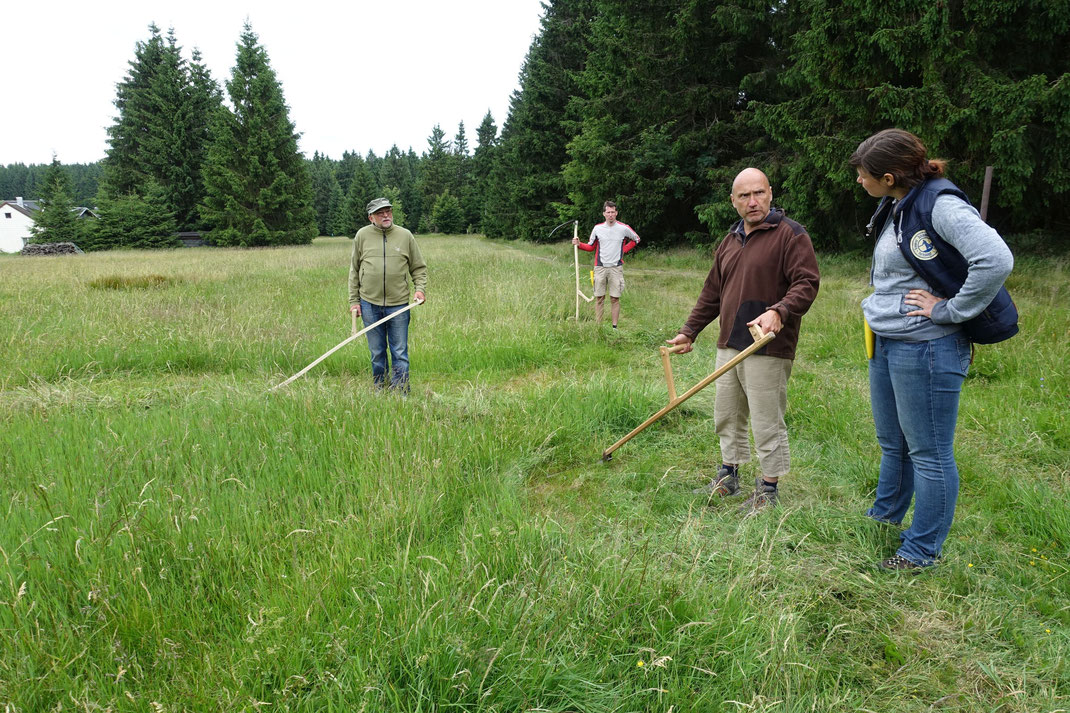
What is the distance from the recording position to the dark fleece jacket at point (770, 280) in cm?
329

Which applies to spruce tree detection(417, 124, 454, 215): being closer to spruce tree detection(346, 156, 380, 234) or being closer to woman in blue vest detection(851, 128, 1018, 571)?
spruce tree detection(346, 156, 380, 234)

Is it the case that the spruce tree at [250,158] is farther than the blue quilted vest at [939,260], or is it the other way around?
the spruce tree at [250,158]

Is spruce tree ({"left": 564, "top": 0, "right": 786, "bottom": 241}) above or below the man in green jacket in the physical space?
above

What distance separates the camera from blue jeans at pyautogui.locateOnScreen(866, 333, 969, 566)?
8.93 feet

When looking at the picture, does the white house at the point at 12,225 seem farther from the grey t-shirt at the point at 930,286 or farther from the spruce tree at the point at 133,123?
the grey t-shirt at the point at 930,286

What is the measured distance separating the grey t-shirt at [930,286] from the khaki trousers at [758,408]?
0.65m

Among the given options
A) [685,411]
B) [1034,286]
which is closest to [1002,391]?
[685,411]

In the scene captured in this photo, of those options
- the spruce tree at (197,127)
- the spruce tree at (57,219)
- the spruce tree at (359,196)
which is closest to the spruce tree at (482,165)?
the spruce tree at (359,196)

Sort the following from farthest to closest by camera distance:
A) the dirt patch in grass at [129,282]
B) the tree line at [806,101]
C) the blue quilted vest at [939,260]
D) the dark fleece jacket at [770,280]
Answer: the dirt patch in grass at [129,282] < the tree line at [806,101] < the dark fleece jacket at [770,280] < the blue quilted vest at [939,260]

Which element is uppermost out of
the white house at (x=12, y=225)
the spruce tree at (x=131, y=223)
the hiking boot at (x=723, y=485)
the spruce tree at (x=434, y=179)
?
the spruce tree at (x=434, y=179)

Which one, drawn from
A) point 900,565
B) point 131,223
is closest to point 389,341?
point 900,565

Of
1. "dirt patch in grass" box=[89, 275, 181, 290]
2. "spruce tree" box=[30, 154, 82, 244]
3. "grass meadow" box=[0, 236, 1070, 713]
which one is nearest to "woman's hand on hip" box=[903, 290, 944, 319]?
"grass meadow" box=[0, 236, 1070, 713]

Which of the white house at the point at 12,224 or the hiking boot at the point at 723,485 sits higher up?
the white house at the point at 12,224

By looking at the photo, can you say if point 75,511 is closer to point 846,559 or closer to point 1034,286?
point 846,559
